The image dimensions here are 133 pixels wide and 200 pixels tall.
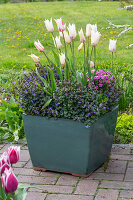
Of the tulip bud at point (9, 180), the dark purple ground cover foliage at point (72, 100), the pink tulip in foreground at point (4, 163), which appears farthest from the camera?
the dark purple ground cover foliage at point (72, 100)

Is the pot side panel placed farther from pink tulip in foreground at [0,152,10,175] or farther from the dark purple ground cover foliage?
pink tulip in foreground at [0,152,10,175]

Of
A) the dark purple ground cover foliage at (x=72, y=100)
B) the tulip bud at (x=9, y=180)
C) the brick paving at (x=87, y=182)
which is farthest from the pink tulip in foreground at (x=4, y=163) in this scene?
the dark purple ground cover foliage at (x=72, y=100)

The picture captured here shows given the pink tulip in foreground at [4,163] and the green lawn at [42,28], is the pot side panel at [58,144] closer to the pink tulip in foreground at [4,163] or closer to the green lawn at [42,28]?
the pink tulip in foreground at [4,163]

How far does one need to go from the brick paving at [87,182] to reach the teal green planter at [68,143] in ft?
0.28

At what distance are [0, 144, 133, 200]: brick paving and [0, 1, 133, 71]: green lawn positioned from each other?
349 centimetres

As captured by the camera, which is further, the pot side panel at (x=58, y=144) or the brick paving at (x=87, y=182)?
the pot side panel at (x=58, y=144)

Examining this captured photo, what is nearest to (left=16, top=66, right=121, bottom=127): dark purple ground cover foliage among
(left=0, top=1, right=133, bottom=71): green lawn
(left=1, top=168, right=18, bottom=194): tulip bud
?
(left=1, top=168, right=18, bottom=194): tulip bud

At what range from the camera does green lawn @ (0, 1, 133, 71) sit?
27.3 feet

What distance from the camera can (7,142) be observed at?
429 centimetres

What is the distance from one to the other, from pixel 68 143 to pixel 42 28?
975 cm

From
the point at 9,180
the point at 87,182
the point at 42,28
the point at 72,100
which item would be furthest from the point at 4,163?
the point at 42,28

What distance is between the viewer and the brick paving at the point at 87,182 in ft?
10.0

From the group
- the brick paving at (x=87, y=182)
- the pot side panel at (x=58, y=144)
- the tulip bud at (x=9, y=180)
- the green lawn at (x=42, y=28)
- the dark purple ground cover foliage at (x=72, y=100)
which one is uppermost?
the tulip bud at (x=9, y=180)

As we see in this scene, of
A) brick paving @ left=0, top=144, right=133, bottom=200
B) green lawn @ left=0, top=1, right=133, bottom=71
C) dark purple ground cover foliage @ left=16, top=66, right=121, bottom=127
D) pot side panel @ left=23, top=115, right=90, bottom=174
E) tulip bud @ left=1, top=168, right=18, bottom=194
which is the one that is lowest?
green lawn @ left=0, top=1, right=133, bottom=71
